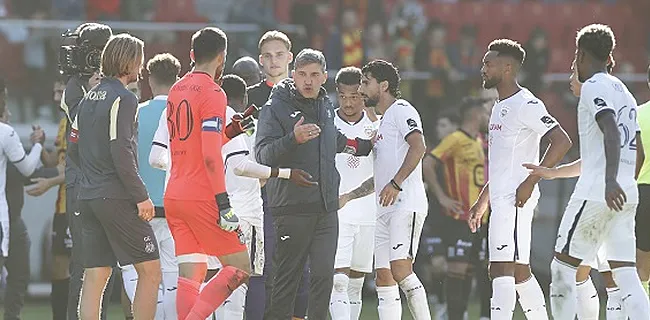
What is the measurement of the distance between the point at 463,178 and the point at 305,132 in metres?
4.99

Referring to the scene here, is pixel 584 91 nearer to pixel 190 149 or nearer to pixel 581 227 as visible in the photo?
pixel 581 227

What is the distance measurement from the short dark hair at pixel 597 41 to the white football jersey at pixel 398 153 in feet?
5.90

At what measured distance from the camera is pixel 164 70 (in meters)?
10.3

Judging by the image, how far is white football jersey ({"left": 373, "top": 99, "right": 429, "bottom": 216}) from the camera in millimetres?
10016

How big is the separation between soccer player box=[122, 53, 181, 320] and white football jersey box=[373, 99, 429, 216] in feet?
5.57

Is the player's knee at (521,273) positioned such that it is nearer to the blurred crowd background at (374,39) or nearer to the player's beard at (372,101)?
the player's beard at (372,101)

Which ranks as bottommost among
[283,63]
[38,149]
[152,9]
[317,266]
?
[317,266]

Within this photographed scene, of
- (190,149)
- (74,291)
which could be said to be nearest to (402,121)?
(190,149)

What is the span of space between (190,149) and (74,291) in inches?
90.3

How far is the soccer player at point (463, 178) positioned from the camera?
13445 millimetres

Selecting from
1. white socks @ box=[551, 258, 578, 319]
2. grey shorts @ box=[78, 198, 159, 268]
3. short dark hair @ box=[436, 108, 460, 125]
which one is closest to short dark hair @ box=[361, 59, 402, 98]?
white socks @ box=[551, 258, 578, 319]

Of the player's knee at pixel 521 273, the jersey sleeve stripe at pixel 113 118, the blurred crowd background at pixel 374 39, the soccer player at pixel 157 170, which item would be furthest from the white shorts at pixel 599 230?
the blurred crowd background at pixel 374 39

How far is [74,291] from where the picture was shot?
34.1 ft

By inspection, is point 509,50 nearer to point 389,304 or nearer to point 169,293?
point 389,304
